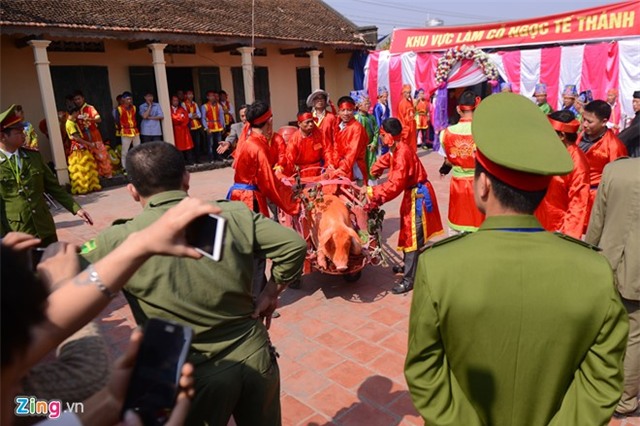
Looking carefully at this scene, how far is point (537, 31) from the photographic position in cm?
1271

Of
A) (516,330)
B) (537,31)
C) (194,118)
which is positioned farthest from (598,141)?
(194,118)

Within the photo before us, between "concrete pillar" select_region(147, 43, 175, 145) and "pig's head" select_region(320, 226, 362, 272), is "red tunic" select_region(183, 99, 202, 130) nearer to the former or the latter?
"concrete pillar" select_region(147, 43, 175, 145)

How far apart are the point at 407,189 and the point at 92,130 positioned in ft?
27.3

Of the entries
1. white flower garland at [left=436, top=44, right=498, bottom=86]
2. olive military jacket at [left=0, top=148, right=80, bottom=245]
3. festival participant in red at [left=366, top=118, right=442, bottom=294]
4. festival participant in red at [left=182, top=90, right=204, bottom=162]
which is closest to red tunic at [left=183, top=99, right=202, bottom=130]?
festival participant in red at [left=182, top=90, right=204, bottom=162]

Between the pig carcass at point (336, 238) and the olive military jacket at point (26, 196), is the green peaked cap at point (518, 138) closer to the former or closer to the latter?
the pig carcass at point (336, 238)

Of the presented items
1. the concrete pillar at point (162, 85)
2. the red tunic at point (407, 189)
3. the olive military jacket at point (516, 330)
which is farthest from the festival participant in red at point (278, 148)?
the concrete pillar at point (162, 85)

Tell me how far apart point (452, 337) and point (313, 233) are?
11.3ft

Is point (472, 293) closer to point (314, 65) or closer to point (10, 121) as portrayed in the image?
point (10, 121)

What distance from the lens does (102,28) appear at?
10.3 metres

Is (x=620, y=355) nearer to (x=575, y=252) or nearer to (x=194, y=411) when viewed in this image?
(x=575, y=252)

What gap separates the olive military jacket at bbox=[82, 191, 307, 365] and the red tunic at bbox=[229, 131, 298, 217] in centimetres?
239

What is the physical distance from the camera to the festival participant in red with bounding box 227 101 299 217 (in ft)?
14.6

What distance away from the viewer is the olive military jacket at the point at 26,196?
4.05 metres

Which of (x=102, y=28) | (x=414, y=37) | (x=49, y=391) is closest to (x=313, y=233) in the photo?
(x=49, y=391)
